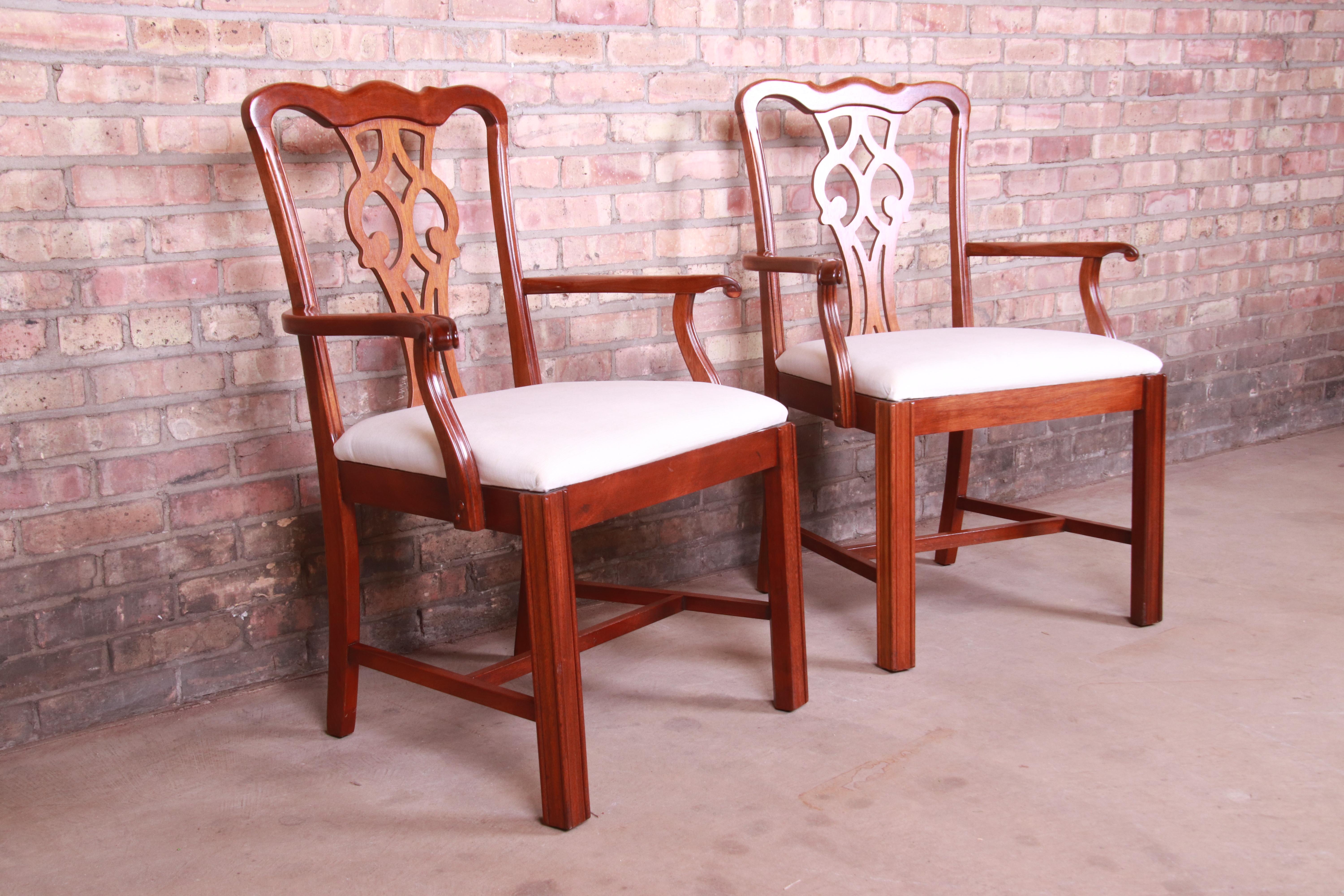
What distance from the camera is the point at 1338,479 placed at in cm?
329

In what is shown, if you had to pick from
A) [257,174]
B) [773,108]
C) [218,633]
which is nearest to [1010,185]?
[773,108]

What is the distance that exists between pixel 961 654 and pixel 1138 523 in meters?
0.44

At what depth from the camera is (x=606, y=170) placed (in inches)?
92.9

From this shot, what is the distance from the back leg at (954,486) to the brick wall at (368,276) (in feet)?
0.82

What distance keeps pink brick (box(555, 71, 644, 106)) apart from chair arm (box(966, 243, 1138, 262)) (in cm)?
76

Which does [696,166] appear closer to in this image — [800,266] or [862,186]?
[862,186]

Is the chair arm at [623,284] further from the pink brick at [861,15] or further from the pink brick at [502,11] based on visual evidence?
the pink brick at [861,15]

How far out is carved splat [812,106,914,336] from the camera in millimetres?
2412

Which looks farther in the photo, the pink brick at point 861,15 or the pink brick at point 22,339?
the pink brick at point 861,15

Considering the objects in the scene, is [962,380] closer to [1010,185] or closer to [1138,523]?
[1138,523]

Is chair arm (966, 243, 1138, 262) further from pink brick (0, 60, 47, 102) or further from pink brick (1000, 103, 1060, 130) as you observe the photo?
pink brick (0, 60, 47, 102)

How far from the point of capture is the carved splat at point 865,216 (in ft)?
7.91

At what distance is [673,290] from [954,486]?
0.94 meters

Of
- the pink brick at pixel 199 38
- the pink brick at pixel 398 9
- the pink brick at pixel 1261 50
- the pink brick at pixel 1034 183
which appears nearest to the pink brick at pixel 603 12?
the pink brick at pixel 398 9
